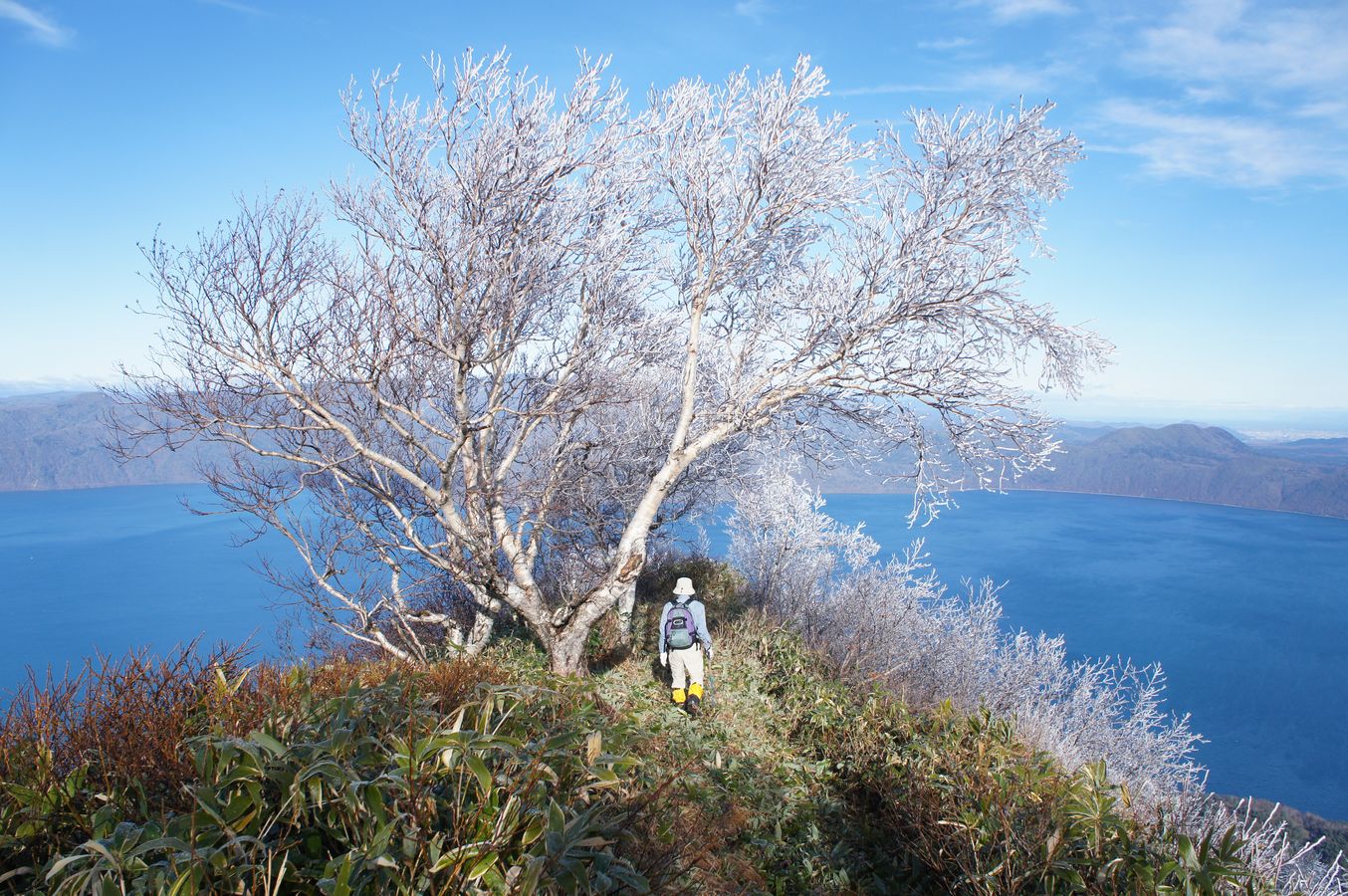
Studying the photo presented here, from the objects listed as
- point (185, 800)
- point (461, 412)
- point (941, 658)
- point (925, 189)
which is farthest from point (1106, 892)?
point (941, 658)

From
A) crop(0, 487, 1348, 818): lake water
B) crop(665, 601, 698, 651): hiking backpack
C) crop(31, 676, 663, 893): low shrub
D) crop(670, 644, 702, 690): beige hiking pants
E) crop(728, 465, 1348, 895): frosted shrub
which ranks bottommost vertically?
crop(0, 487, 1348, 818): lake water

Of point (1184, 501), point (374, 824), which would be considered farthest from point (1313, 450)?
point (374, 824)

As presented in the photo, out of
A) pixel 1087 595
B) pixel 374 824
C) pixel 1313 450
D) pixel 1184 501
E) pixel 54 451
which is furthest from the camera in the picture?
pixel 1313 450

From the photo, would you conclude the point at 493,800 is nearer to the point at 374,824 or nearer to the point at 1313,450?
the point at 374,824

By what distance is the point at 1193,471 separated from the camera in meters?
81.6

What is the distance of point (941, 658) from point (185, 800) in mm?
19874

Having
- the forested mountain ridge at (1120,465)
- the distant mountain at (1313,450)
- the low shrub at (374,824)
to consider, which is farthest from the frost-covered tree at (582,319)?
the distant mountain at (1313,450)

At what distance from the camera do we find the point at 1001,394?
6664 mm

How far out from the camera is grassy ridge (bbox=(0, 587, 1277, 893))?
6.00 feet

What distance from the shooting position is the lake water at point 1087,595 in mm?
25297

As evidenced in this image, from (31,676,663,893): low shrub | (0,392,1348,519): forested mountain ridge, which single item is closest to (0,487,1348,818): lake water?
(0,392,1348,519): forested mountain ridge

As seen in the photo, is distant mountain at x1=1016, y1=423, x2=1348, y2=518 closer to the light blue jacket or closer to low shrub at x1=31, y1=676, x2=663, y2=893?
the light blue jacket

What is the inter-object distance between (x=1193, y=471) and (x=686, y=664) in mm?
100974

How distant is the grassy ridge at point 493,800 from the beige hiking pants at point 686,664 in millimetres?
612
